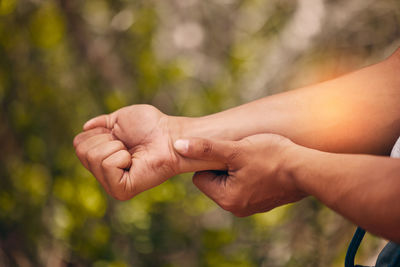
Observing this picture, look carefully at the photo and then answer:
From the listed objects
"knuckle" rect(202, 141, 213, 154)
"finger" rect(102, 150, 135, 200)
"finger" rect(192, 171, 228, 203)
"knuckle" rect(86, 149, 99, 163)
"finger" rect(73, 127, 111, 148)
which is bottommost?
"finger" rect(192, 171, 228, 203)

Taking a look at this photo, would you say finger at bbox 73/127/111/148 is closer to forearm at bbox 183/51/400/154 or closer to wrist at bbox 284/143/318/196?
forearm at bbox 183/51/400/154

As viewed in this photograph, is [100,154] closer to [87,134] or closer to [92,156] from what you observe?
[92,156]

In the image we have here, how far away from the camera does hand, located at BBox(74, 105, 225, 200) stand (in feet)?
3.10

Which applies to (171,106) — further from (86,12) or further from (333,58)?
(333,58)

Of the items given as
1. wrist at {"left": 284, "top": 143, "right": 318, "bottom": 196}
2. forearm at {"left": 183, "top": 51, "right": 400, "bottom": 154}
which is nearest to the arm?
forearm at {"left": 183, "top": 51, "right": 400, "bottom": 154}

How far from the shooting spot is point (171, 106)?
1.36 metres

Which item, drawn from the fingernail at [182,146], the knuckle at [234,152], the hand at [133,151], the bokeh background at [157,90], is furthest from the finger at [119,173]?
the bokeh background at [157,90]

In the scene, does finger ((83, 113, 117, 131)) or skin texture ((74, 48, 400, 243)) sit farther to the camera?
finger ((83, 113, 117, 131))

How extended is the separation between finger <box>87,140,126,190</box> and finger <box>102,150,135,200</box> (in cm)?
2

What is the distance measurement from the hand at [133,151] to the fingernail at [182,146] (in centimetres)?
5

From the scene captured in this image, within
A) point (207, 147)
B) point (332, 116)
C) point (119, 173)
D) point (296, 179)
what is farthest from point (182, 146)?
point (332, 116)

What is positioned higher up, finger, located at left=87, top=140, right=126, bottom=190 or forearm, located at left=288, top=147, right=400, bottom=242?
forearm, located at left=288, top=147, right=400, bottom=242

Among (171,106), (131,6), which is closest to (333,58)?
(171,106)

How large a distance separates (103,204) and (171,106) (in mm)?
477
